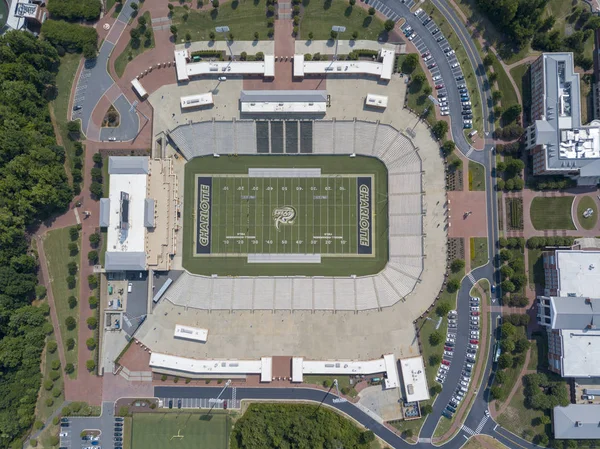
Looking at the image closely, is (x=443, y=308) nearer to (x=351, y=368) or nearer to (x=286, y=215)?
(x=351, y=368)

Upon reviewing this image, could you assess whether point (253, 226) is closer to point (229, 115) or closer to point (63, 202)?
point (229, 115)

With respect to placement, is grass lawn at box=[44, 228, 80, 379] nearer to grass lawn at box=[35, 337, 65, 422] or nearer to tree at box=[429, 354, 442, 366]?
grass lawn at box=[35, 337, 65, 422]

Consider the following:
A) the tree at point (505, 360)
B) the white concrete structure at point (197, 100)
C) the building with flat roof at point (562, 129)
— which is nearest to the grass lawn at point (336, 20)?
the white concrete structure at point (197, 100)

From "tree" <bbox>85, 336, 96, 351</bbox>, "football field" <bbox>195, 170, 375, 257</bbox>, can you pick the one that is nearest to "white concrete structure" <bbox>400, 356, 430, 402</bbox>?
"football field" <bbox>195, 170, 375, 257</bbox>

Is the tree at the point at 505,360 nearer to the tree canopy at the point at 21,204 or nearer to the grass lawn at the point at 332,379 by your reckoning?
the grass lawn at the point at 332,379

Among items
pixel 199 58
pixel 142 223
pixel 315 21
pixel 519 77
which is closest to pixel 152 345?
pixel 142 223

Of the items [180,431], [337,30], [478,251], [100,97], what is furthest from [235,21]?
[180,431]
